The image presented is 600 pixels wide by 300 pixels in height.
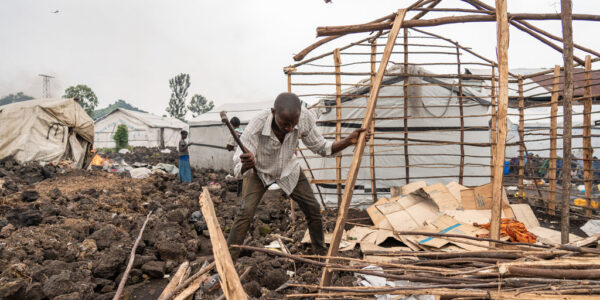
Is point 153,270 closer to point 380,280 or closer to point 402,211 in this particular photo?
point 380,280

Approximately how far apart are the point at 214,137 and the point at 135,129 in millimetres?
13868

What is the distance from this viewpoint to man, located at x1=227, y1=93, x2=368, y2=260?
275 centimetres

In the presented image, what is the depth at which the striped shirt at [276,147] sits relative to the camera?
2.75 m

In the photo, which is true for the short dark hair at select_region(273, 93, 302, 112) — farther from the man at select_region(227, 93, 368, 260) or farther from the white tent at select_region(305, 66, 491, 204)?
the white tent at select_region(305, 66, 491, 204)

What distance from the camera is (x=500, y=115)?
2.34 m

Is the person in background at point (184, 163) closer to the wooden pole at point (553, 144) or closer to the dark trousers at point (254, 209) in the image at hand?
the dark trousers at point (254, 209)

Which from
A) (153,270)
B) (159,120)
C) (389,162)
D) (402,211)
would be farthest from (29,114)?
(159,120)

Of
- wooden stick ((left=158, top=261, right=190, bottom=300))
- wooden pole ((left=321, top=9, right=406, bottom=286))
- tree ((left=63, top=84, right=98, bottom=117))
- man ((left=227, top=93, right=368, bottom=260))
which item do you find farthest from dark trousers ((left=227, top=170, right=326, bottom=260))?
tree ((left=63, top=84, right=98, bottom=117))

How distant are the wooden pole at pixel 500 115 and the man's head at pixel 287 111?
1419mm

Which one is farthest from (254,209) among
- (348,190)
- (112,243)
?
(112,243)

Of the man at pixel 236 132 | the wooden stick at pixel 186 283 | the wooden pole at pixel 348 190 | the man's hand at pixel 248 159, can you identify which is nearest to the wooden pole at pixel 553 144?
the wooden pole at pixel 348 190

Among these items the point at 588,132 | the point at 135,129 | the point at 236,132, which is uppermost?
the point at 135,129

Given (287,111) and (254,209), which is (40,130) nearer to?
(254,209)

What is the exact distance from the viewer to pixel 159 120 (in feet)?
81.5
